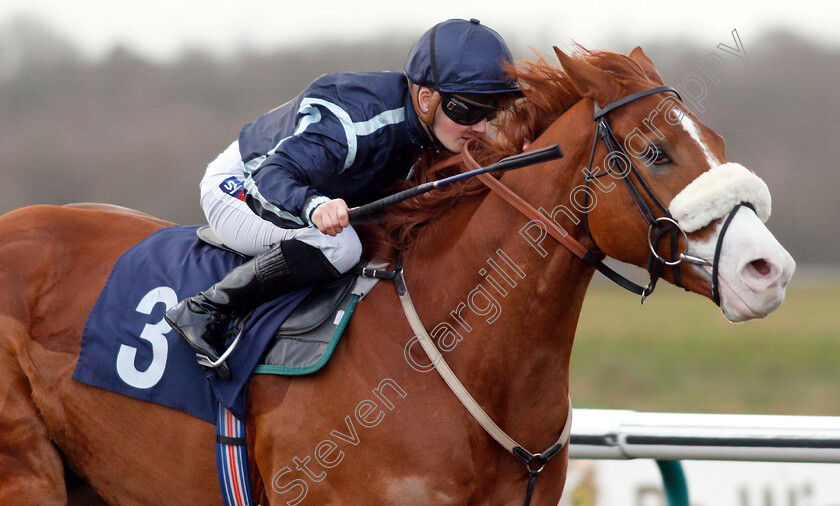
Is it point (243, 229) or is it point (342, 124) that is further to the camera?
point (243, 229)

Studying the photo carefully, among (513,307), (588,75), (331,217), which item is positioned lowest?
(513,307)

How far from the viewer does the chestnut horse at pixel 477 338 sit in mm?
2477

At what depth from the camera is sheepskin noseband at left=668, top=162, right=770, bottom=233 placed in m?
2.28

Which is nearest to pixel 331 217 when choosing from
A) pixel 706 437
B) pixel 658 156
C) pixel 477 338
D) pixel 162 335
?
pixel 477 338

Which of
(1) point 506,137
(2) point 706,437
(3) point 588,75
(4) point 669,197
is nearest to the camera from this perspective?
(4) point 669,197

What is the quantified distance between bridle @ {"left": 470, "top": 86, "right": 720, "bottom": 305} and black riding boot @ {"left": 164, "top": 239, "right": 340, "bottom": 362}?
608 mm

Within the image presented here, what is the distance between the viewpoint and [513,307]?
269cm

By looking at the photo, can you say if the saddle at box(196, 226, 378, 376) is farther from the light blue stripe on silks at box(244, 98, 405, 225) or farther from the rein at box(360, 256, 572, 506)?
the light blue stripe on silks at box(244, 98, 405, 225)

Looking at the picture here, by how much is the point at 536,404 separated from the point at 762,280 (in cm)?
81

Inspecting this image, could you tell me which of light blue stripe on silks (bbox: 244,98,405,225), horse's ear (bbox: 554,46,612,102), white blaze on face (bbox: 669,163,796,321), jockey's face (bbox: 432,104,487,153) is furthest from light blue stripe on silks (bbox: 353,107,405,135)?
white blaze on face (bbox: 669,163,796,321)

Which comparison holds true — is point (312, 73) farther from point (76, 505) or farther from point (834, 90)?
point (76, 505)

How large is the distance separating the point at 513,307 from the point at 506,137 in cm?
55

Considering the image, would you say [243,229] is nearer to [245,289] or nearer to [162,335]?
[245,289]

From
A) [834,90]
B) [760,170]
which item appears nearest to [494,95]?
[760,170]
